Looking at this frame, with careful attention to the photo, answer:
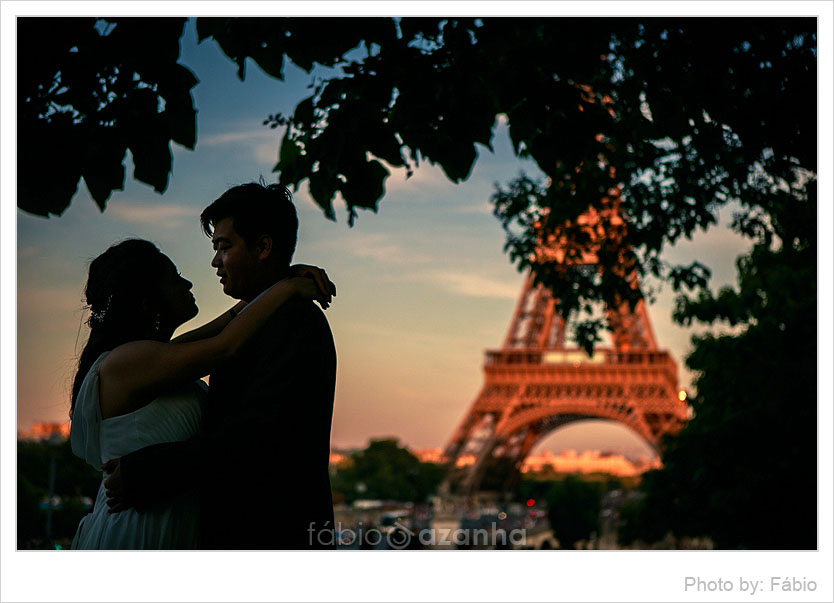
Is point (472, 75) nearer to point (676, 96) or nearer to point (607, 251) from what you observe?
point (676, 96)

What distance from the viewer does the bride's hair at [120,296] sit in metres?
3.26

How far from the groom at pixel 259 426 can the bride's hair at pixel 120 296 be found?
0.77 feet

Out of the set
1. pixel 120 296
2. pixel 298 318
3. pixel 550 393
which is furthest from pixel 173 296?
pixel 550 393

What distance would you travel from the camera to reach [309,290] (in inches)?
126

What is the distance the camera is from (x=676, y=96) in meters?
5.04

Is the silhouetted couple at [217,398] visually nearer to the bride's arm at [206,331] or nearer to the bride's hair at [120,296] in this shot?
the bride's hair at [120,296]

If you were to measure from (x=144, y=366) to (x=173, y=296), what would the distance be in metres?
0.33

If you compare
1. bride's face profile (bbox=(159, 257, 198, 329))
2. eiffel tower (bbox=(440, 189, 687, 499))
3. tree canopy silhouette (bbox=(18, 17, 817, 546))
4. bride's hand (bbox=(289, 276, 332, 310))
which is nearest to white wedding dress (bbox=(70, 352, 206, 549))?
bride's face profile (bbox=(159, 257, 198, 329))

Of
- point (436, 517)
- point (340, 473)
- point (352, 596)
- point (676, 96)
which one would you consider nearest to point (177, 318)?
point (352, 596)

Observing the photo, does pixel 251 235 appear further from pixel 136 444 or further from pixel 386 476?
pixel 386 476

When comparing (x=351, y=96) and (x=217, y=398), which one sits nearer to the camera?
(x=217, y=398)

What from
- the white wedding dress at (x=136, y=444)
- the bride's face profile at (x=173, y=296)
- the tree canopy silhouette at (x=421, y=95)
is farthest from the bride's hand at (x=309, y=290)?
the tree canopy silhouette at (x=421, y=95)

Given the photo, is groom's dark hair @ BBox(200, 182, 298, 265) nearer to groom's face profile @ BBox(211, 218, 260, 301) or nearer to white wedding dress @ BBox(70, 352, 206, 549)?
groom's face profile @ BBox(211, 218, 260, 301)

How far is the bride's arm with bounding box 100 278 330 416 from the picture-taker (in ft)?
10.2
